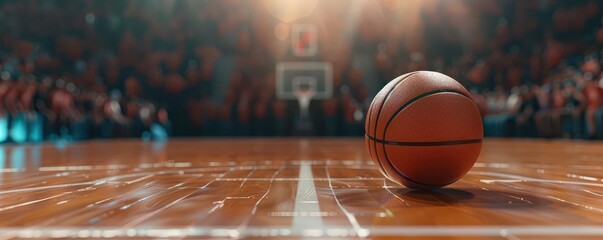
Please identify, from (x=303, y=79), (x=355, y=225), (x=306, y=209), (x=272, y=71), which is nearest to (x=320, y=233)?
(x=355, y=225)

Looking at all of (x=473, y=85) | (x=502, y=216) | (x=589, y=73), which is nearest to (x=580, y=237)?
(x=502, y=216)

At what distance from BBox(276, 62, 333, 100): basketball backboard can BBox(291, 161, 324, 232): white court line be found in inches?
303

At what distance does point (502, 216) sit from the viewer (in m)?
0.98

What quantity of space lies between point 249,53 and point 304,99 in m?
1.44

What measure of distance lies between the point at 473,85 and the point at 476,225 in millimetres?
8476

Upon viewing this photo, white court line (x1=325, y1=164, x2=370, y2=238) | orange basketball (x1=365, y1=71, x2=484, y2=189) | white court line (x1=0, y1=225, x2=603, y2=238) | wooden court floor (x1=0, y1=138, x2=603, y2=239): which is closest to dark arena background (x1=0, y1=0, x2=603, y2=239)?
wooden court floor (x1=0, y1=138, x2=603, y2=239)

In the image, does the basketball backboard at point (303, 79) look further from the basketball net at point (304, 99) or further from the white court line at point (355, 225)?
the white court line at point (355, 225)

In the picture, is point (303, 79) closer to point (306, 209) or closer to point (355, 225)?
point (306, 209)

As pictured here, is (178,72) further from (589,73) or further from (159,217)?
(159,217)

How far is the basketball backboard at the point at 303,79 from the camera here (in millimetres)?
9312

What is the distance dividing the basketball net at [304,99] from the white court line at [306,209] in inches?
299

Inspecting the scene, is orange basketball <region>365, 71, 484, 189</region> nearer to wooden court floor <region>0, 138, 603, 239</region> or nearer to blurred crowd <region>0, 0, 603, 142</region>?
wooden court floor <region>0, 138, 603, 239</region>

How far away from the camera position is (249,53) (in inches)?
381

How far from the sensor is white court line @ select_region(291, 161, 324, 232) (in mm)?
880
